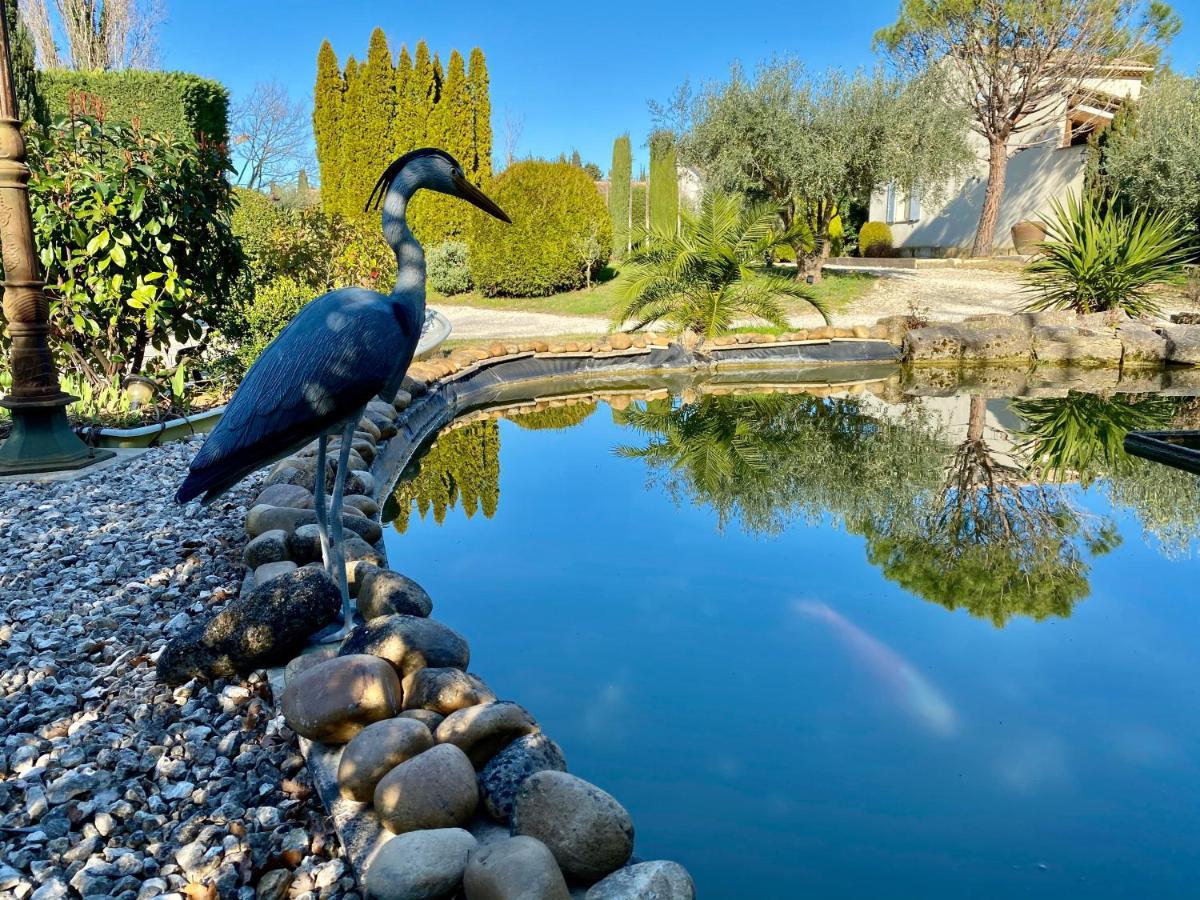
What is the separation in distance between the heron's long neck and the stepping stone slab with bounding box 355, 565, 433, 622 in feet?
2.98

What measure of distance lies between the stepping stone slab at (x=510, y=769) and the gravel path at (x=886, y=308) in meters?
10.9

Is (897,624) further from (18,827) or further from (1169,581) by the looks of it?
(18,827)

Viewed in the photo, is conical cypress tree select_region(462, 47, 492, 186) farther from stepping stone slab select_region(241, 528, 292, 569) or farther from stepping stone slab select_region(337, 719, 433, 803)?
stepping stone slab select_region(337, 719, 433, 803)

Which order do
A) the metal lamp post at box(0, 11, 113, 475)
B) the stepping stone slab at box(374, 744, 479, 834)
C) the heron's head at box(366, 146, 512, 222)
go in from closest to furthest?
1. the stepping stone slab at box(374, 744, 479, 834)
2. the heron's head at box(366, 146, 512, 222)
3. the metal lamp post at box(0, 11, 113, 475)

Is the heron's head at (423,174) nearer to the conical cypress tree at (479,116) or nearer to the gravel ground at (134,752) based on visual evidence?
the gravel ground at (134,752)

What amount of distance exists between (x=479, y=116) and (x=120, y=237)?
1812 centimetres

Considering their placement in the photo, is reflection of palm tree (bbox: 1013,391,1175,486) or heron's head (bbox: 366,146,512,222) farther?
reflection of palm tree (bbox: 1013,391,1175,486)

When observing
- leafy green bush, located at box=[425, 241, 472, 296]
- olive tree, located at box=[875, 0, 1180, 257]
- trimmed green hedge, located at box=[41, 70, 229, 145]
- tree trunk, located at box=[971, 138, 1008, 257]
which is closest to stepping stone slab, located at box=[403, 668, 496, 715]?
trimmed green hedge, located at box=[41, 70, 229, 145]

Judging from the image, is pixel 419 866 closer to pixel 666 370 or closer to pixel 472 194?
pixel 472 194

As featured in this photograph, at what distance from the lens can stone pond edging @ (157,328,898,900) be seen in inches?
67.3

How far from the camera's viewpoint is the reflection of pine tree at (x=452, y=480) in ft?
17.3

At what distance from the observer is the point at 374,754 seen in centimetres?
197

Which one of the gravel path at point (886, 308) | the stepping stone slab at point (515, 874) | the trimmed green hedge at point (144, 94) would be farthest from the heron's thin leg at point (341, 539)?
the trimmed green hedge at point (144, 94)

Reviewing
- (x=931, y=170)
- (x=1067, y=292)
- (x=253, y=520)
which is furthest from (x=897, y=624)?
(x=931, y=170)
